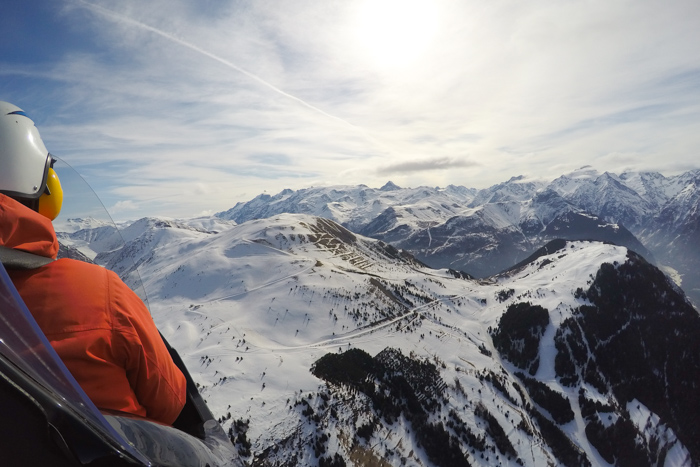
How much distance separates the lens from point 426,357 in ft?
304

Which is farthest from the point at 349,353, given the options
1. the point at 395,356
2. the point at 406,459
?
the point at 406,459

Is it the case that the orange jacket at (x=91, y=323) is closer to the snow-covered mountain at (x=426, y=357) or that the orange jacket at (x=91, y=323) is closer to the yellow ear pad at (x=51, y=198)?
the yellow ear pad at (x=51, y=198)

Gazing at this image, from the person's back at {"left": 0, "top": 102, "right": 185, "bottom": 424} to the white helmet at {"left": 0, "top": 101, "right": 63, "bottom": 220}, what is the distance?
3 centimetres

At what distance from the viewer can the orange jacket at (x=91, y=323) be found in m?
2.55

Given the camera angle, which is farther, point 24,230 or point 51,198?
point 51,198

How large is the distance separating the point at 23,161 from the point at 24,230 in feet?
6.02

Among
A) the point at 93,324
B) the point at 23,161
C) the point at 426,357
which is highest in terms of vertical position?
the point at 23,161

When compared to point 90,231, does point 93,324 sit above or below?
below

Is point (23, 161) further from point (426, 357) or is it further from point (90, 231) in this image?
point (426, 357)

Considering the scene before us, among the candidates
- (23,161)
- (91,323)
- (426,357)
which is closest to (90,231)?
(23,161)

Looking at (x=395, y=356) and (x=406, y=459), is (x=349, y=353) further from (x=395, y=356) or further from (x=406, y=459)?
(x=406, y=459)

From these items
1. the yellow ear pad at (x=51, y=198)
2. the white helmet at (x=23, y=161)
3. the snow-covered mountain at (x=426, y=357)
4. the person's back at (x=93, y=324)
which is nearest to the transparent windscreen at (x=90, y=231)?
the snow-covered mountain at (x=426, y=357)

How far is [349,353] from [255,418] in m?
34.3

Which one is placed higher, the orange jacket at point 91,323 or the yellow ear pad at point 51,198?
the yellow ear pad at point 51,198
